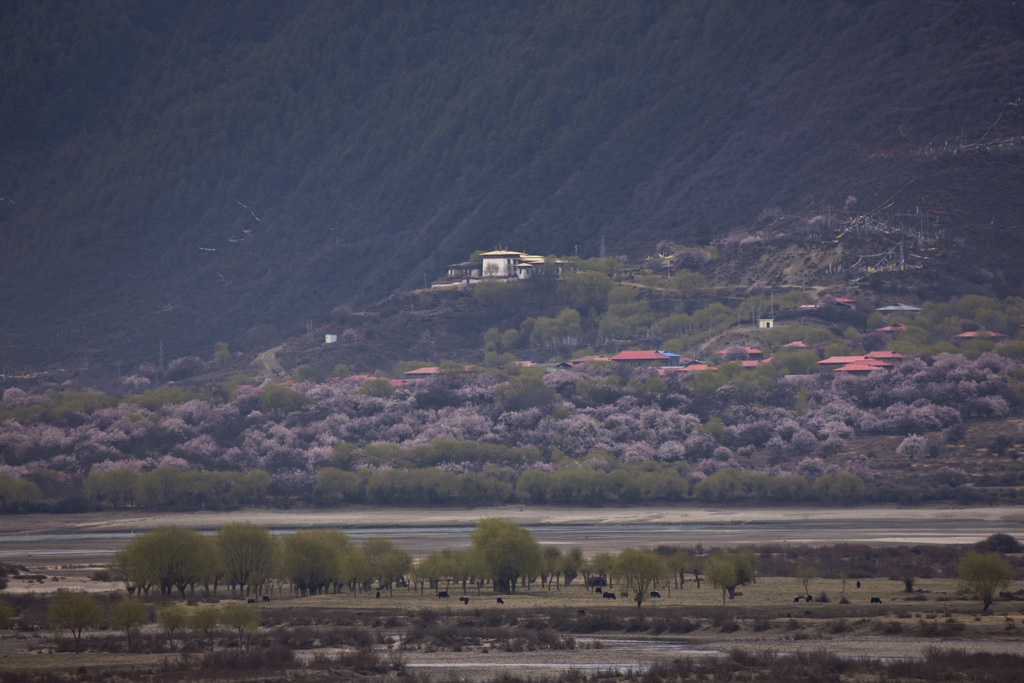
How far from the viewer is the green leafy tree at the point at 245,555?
225 feet

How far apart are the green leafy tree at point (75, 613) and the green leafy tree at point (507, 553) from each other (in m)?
21.5

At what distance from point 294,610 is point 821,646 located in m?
25.3

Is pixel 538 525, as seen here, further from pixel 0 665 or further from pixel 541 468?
pixel 0 665

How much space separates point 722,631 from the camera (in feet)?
181

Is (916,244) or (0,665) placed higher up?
(916,244)

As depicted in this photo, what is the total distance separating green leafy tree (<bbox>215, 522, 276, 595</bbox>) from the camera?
68.5 metres

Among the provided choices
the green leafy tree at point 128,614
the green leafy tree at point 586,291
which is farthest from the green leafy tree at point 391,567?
the green leafy tree at point 586,291

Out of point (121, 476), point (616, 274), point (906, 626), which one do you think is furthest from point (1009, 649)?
point (616, 274)

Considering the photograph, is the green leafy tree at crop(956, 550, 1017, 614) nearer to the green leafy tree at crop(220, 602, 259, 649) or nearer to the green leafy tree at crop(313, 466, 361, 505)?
the green leafy tree at crop(220, 602, 259, 649)

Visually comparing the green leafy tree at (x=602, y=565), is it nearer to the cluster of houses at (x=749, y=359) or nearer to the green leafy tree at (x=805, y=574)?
the green leafy tree at (x=805, y=574)

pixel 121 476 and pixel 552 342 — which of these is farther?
pixel 552 342

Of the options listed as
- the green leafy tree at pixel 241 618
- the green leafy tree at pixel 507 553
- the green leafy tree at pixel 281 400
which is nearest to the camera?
the green leafy tree at pixel 241 618

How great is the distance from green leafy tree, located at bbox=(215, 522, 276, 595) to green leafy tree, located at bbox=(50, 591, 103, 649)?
45.0ft

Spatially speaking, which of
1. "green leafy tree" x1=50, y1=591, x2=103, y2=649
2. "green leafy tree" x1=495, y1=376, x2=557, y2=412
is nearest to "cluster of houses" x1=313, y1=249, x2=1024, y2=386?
"green leafy tree" x1=495, y1=376, x2=557, y2=412
